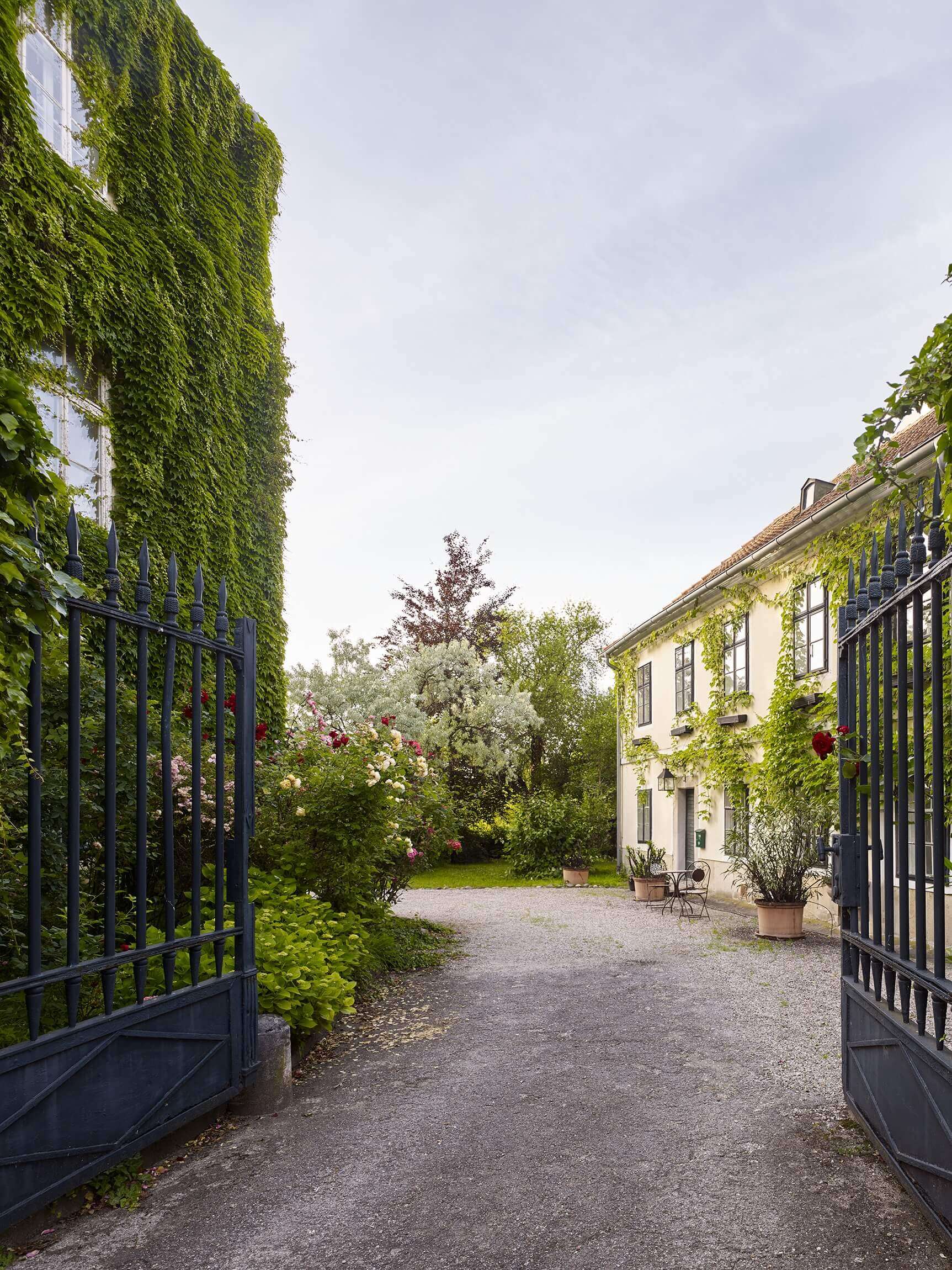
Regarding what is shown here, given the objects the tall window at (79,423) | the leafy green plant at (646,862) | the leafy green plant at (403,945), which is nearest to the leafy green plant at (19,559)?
the leafy green plant at (403,945)

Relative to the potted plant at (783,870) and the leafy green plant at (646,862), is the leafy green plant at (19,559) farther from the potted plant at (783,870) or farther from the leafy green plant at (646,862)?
the leafy green plant at (646,862)

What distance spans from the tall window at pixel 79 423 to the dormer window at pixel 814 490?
11127 millimetres

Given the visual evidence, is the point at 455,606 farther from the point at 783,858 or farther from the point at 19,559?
the point at 19,559

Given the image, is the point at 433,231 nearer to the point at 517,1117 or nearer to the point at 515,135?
the point at 515,135

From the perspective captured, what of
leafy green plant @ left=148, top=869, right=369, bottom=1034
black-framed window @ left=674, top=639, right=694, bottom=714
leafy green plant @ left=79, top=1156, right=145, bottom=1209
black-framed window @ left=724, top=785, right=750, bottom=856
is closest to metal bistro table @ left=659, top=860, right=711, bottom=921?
black-framed window @ left=724, top=785, right=750, bottom=856

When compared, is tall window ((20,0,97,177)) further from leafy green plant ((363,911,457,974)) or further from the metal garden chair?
the metal garden chair

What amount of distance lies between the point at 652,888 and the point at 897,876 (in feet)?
40.4

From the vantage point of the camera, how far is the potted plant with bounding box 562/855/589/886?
1948cm

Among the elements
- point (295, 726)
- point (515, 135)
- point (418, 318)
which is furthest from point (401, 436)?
point (515, 135)

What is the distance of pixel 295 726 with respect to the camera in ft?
45.8

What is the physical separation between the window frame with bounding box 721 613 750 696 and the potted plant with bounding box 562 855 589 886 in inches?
247

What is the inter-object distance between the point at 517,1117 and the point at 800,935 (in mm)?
7420

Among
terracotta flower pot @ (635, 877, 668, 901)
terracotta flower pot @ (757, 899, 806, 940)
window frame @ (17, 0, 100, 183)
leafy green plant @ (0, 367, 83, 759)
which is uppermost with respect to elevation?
window frame @ (17, 0, 100, 183)

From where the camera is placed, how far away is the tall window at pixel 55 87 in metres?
7.98
